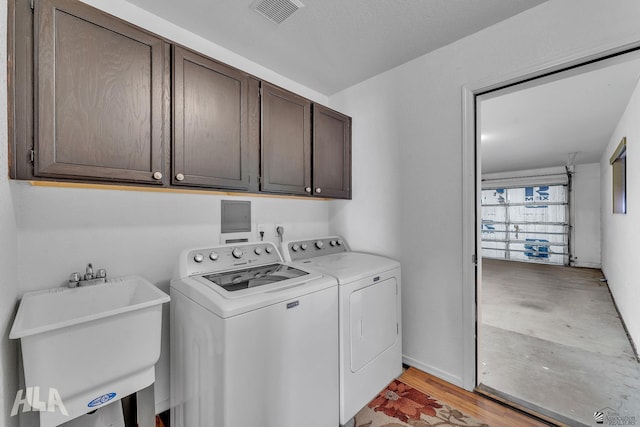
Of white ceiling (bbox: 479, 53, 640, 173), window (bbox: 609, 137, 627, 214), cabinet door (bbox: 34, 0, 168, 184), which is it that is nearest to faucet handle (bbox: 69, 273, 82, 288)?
cabinet door (bbox: 34, 0, 168, 184)

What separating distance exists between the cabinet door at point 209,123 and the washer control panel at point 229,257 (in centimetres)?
42

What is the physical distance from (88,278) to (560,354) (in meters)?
3.61

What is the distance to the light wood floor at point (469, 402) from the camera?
1576 mm

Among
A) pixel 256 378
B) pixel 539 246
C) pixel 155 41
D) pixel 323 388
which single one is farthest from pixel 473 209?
pixel 539 246

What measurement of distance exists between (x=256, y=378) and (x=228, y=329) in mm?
282

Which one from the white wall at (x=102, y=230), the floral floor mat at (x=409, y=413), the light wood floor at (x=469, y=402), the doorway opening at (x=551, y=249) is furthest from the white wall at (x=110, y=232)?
the doorway opening at (x=551, y=249)

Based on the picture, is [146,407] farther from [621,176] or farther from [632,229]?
[621,176]

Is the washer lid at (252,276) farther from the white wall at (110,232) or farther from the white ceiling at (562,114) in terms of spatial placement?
the white ceiling at (562,114)

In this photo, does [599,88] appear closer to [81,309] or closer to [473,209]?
[473,209]

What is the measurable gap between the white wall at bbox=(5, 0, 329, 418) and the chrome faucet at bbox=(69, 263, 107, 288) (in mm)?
60

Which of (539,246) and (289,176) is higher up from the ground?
(289,176)

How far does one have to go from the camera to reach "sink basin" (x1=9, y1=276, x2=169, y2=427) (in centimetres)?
91

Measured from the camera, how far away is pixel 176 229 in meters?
1.76

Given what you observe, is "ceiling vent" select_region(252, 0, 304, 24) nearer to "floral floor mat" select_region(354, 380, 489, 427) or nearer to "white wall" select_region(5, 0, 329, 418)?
"white wall" select_region(5, 0, 329, 418)
